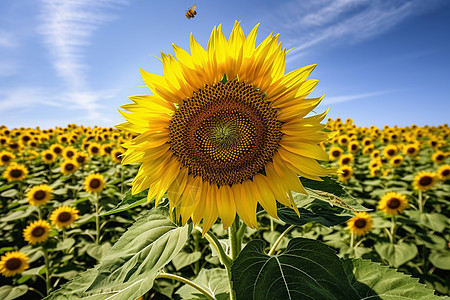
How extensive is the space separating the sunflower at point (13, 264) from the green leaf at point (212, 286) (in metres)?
3.19

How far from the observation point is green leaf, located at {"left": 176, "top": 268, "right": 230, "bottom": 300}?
1758 millimetres

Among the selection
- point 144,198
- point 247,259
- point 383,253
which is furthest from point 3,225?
point 383,253

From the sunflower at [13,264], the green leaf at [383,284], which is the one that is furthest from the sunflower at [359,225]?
the sunflower at [13,264]

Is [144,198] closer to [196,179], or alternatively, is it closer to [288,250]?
[196,179]

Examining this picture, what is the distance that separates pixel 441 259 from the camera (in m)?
4.06

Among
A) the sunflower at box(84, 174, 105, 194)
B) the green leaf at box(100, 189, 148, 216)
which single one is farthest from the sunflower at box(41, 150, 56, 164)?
the green leaf at box(100, 189, 148, 216)

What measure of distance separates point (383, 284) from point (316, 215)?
0.58 metres

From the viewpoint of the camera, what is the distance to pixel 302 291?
99cm

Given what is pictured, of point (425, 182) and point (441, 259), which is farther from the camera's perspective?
point (425, 182)

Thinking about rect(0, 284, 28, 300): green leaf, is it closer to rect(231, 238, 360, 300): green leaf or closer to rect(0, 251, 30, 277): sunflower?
rect(0, 251, 30, 277): sunflower

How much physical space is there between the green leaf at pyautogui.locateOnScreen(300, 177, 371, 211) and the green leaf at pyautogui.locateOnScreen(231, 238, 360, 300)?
190mm

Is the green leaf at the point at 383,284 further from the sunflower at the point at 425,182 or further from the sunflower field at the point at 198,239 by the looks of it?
the sunflower at the point at 425,182

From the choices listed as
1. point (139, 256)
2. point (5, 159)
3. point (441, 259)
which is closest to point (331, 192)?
point (139, 256)

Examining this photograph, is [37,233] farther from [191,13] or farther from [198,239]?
[191,13]
